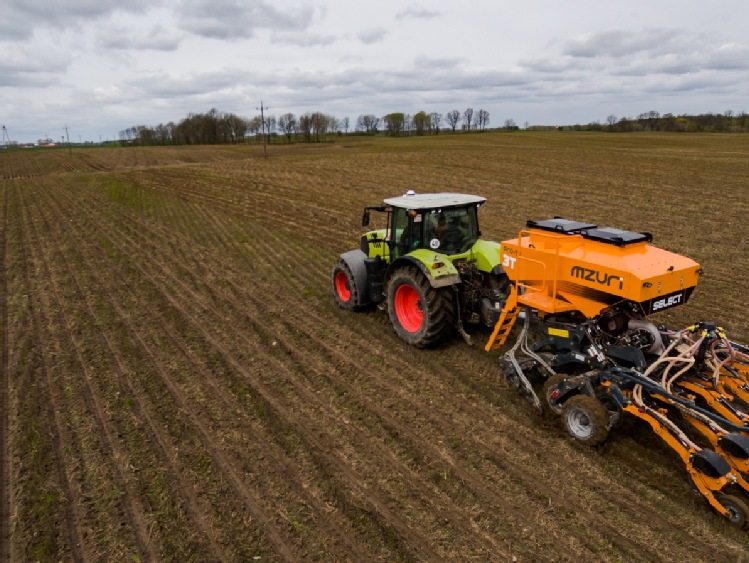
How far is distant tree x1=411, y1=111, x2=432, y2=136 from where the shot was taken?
106875 millimetres

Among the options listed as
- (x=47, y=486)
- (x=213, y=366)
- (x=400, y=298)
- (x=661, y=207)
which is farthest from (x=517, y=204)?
(x=47, y=486)

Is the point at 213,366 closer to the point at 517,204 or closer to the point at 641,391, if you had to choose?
the point at 641,391

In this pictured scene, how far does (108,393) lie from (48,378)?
1.12 meters

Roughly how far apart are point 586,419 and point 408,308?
339 centimetres

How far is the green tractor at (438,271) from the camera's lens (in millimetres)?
7215

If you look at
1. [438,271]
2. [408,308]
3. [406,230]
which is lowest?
[408,308]

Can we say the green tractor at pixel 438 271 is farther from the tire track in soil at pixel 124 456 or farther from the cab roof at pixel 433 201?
the tire track in soil at pixel 124 456

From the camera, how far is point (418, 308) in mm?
7840

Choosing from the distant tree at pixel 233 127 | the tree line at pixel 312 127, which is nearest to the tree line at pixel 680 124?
the tree line at pixel 312 127

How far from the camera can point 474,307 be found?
752 cm

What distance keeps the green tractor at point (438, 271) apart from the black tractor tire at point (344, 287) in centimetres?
55

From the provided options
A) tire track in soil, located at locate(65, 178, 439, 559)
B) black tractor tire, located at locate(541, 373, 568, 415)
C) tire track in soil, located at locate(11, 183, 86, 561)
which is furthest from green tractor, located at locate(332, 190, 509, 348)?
tire track in soil, located at locate(11, 183, 86, 561)

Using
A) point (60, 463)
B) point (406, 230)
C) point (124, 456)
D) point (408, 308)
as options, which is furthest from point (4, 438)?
point (406, 230)

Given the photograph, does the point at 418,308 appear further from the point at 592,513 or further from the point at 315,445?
the point at 592,513
